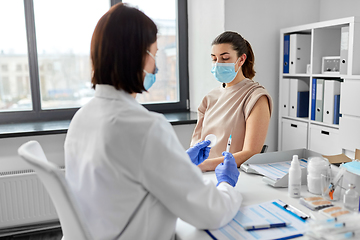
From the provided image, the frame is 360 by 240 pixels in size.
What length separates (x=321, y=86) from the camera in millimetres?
2600

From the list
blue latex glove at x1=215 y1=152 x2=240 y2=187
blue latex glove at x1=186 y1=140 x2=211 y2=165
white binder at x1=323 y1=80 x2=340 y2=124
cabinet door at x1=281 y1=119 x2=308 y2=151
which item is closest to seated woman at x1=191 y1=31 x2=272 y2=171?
blue latex glove at x1=186 y1=140 x2=211 y2=165

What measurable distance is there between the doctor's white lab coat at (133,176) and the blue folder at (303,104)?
2109 millimetres

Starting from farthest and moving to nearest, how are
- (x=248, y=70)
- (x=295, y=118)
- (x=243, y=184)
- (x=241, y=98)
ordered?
(x=295, y=118) → (x=248, y=70) → (x=241, y=98) → (x=243, y=184)

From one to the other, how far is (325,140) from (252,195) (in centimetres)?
165

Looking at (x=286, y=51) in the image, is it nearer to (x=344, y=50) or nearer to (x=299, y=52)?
(x=299, y=52)

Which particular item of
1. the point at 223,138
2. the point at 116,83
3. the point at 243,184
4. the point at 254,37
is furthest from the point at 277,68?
the point at 116,83

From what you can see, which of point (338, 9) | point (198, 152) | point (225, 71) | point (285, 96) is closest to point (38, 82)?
point (225, 71)

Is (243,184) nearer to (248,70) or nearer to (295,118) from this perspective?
(248,70)

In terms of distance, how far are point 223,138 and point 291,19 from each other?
5.82 ft

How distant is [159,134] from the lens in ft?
2.73

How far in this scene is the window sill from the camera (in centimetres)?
239

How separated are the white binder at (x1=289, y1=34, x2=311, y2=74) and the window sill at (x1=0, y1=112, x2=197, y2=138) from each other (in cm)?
96

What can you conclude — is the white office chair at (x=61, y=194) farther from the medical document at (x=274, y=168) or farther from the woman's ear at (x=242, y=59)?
the woman's ear at (x=242, y=59)

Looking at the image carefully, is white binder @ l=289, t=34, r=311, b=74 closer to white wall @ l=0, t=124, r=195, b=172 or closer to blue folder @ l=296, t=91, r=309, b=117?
blue folder @ l=296, t=91, r=309, b=117
